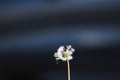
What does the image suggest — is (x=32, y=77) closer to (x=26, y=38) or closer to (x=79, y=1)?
(x=26, y=38)

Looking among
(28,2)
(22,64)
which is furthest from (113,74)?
(28,2)

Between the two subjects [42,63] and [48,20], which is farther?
[48,20]

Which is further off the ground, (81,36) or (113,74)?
(81,36)

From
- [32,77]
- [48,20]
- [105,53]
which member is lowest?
[32,77]

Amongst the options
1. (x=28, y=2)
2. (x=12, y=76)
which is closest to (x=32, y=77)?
(x=12, y=76)

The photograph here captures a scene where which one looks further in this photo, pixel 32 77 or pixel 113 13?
pixel 113 13

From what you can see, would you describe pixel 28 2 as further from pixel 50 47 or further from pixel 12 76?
pixel 12 76
